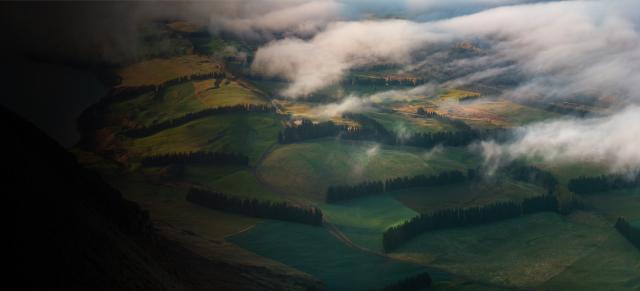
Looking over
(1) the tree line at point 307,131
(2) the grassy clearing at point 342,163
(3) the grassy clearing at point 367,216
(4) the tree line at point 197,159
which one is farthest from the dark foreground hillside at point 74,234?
(1) the tree line at point 307,131

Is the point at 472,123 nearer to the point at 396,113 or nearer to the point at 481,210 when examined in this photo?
the point at 396,113

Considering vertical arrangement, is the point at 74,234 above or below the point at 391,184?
above

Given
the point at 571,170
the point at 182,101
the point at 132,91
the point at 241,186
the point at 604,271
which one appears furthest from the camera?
the point at 132,91

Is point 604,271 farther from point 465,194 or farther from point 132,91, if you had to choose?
point 132,91

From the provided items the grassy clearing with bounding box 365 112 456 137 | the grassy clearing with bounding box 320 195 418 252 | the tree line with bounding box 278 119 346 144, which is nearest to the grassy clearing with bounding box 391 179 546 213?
the grassy clearing with bounding box 320 195 418 252

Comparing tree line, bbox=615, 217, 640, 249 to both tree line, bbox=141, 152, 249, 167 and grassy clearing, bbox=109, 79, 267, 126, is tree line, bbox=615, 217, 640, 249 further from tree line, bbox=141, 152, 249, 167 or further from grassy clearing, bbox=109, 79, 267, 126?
grassy clearing, bbox=109, 79, 267, 126

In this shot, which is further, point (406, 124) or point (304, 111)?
point (304, 111)

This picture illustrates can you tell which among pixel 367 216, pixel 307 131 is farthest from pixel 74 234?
pixel 307 131
